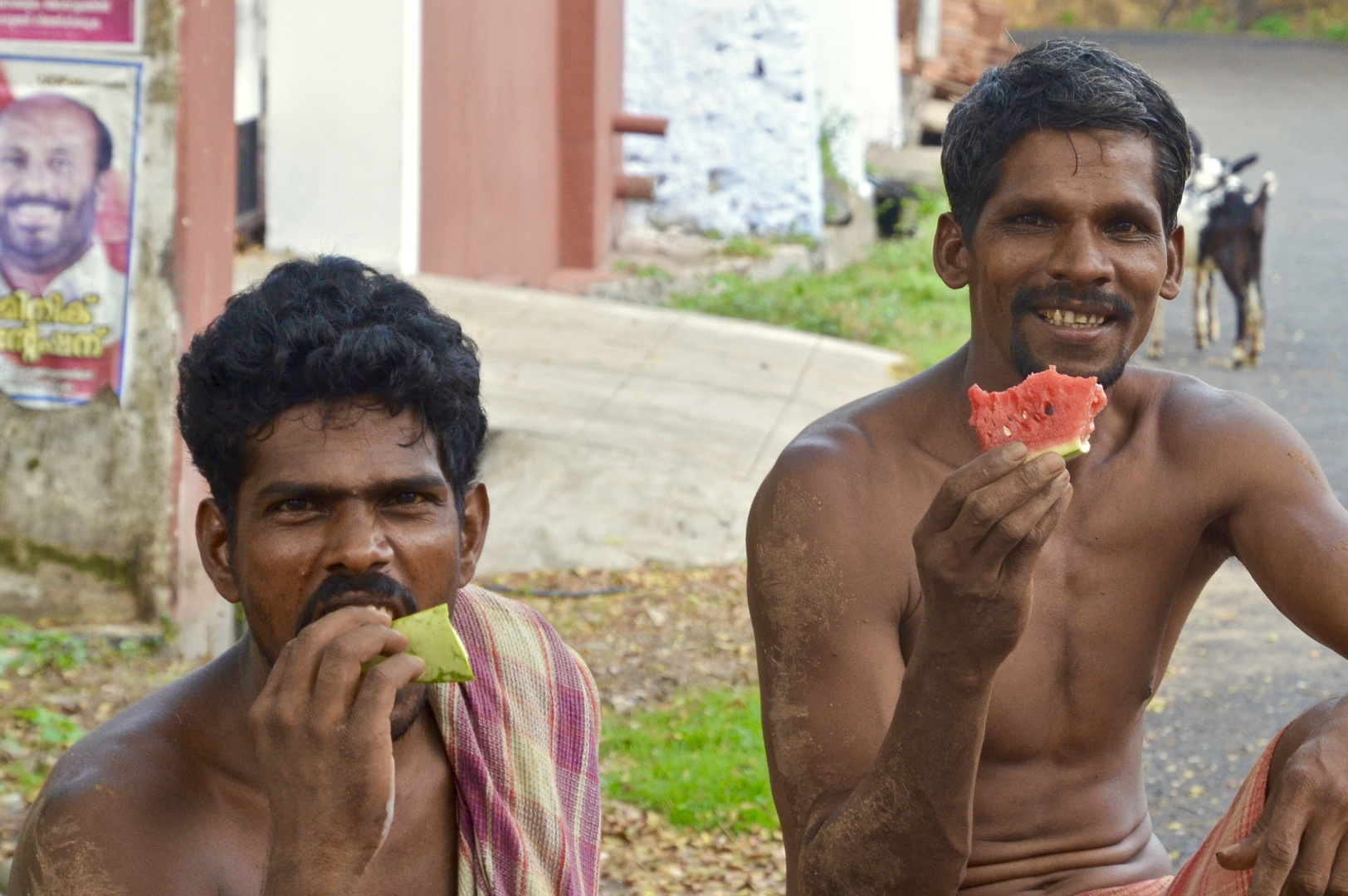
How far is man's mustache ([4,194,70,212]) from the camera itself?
5.34 m

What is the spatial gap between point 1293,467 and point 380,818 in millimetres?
1769

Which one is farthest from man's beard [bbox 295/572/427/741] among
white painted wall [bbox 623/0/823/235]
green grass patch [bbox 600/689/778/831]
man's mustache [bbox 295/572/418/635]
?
white painted wall [bbox 623/0/823/235]

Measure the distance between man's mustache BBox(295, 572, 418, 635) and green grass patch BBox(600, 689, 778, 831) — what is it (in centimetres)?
267

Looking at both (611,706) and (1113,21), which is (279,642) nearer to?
(611,706)

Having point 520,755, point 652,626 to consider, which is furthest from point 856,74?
point 520,755

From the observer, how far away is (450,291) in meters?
10.2

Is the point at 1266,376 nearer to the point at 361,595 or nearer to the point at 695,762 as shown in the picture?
the point at 695,762

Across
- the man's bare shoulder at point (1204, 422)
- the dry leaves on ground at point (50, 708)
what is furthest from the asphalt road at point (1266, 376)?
the dry leaves on ground at point (50, 708)

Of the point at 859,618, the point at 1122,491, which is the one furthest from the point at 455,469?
the point at 1122,491

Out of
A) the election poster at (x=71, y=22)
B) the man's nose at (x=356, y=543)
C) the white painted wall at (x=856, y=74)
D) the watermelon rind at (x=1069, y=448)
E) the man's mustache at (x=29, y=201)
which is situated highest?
the white painted wall at (x=856, y=74)

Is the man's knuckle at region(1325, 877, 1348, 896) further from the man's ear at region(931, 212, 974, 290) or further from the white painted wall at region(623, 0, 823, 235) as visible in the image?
the white painted wall at region(623, 0, 823, 235)

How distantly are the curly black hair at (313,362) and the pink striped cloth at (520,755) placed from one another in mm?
500

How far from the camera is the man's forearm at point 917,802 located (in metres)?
2.34

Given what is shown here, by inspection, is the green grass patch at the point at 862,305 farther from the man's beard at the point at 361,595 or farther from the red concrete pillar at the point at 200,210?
the man's beard at the point at 361,595
